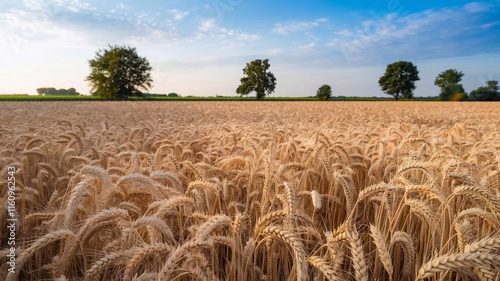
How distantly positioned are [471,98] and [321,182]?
92.3m

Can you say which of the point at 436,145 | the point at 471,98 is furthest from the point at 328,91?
the point at 436,145

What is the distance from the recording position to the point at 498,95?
7275cm

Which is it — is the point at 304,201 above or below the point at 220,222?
below

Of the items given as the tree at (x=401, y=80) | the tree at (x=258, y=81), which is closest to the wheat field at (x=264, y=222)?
the tree at (x=258, y=81)

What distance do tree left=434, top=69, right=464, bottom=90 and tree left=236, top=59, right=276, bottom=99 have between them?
6046cm

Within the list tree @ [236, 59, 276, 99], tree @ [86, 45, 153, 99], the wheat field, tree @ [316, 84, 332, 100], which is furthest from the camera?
tree @ [316, 84, 332, 100]

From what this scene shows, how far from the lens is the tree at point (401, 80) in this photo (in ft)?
313

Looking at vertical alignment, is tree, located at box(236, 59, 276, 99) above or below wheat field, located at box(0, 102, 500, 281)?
above

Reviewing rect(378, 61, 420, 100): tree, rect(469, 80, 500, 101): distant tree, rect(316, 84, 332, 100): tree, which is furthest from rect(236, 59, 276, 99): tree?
rect(469, 80, 500, 101): distant tree

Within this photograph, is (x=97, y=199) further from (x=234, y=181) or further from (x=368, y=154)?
(x=368, y=154)

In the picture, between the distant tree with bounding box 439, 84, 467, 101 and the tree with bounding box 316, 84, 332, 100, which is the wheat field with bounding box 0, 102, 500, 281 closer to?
the distant tree with bounding box 439, 84, 467, 101

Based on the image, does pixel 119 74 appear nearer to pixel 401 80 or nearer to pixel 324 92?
pixel 324 92

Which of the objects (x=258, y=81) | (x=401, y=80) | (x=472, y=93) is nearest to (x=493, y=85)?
(x=472, y=93)

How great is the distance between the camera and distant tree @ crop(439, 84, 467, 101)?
77188 mm
